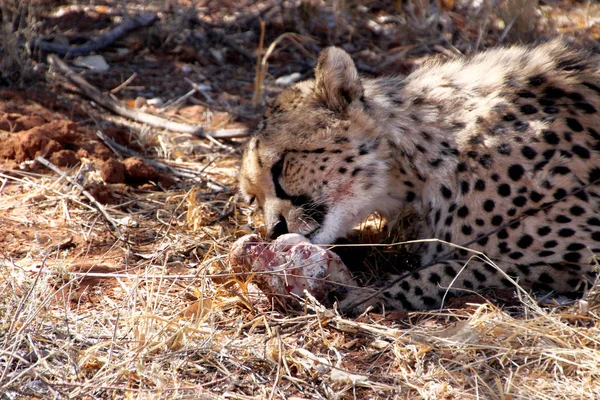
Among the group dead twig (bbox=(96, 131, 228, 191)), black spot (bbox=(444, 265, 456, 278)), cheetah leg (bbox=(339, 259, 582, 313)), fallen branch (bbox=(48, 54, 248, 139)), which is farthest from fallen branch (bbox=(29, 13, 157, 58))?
black spot (bbox=(444, 265, 456, 278))

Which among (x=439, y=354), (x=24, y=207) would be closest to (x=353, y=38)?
(x=24, y=207)

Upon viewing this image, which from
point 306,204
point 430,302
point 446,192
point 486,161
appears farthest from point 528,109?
point 306,204

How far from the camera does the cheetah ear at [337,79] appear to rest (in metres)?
3.69

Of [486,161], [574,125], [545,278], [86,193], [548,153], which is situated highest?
[574,125]

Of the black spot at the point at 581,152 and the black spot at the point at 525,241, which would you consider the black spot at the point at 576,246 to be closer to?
the black spot at the point at 525,241

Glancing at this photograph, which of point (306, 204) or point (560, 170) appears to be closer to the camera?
point (560, 170)

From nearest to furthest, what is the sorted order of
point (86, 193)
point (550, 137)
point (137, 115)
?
1. point (550, 137)
2. point (86, 193)
3. point (137, 115)

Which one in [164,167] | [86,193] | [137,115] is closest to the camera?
[86,193]

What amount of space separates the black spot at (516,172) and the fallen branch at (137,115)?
8.48ft

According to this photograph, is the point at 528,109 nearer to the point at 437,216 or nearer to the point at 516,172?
the point at 516,172

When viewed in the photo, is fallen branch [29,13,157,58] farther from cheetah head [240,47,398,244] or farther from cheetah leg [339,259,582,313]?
cheetah leg [339,259,582,313]

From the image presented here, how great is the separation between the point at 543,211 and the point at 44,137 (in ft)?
10.4

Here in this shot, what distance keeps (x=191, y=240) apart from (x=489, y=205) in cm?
159

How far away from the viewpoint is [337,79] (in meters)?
3.71
